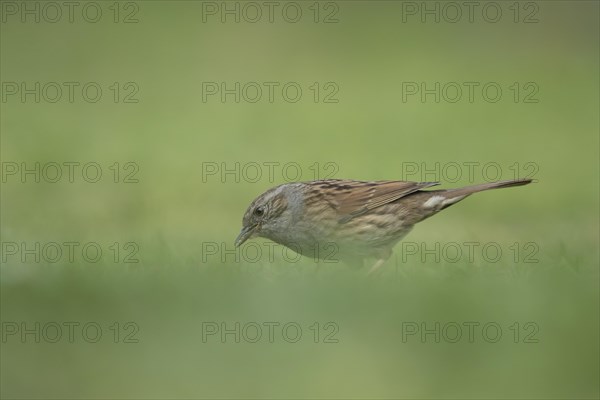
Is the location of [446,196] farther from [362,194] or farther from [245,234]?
[245,234]

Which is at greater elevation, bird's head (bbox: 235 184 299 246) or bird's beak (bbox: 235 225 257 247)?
bird's head (bbox: 235 184 299 246)

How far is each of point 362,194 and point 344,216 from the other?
9.6 inches

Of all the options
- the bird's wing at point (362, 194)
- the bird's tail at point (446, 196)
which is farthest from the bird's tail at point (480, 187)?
the bird's wing at point (362, 194)

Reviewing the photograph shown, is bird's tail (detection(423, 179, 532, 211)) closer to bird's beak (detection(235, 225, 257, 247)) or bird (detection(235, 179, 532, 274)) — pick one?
bird (detection(235, 179, 532, 274))

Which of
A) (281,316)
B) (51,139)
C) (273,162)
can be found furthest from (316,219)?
(51,139)

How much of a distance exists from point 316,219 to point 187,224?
8.10 feet

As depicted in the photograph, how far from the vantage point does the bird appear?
8.37 metres

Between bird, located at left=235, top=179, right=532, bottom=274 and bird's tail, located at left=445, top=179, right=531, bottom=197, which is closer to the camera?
bird's tail, located at left=445, top=179, right=531, bottom=197

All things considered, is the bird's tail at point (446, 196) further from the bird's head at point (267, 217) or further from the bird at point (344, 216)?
the bird's head at point (267, 217)

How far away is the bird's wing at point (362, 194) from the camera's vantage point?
8398 mm

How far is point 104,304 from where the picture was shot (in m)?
7.62

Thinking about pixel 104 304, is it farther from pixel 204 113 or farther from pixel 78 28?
pixel 78 28

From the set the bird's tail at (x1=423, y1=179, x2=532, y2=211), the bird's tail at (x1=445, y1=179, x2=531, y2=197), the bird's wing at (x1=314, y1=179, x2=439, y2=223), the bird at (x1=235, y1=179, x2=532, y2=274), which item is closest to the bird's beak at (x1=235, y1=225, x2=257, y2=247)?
the bird at (x1=235, y1=179, x2=532, y2=274)

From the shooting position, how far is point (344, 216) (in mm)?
8375
